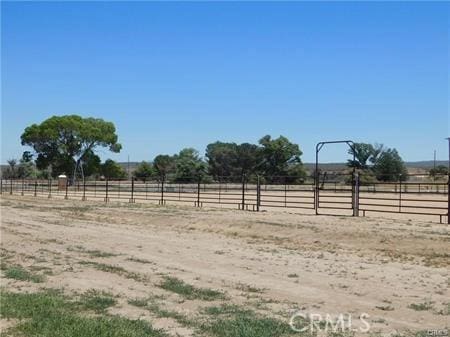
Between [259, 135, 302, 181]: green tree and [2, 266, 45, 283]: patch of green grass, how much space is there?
75118 mm

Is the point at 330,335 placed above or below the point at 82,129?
below

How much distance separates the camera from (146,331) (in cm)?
622

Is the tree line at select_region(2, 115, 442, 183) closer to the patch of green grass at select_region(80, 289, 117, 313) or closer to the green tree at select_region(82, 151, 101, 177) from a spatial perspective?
the green tree at select_region(82, 151, 101, 177)

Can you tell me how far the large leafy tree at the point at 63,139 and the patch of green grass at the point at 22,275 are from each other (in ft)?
219

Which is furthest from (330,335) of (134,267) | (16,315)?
(134,267)

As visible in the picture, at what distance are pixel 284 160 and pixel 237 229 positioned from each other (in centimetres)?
7028

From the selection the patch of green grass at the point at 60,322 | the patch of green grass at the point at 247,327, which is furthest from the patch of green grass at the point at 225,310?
the patch of green grass at the point at 60,322

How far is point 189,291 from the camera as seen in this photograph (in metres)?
8.51

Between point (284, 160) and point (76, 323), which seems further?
point (284, 160)

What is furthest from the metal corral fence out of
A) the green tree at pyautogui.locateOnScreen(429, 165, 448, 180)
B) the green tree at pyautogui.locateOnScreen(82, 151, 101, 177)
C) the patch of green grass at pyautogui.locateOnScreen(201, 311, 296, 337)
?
the green tree at pyautogui.locateOnScreen(82, 151, 101, 177)

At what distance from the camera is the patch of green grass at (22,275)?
9.51 metres

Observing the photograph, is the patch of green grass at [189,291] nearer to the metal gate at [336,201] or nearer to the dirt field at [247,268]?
the dirt field at [247,268]

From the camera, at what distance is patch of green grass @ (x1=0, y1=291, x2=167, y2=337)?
20.0 ft

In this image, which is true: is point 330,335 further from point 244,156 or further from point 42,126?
point 244,156
